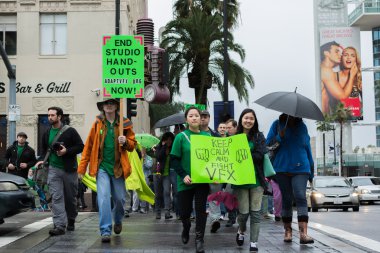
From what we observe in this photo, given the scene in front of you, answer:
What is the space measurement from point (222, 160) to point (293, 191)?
4.01ft

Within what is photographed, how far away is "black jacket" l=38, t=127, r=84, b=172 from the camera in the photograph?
34.1 ft

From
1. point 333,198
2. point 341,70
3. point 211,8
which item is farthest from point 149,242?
point 341,70

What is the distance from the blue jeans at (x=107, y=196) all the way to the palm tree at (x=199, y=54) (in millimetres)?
21198

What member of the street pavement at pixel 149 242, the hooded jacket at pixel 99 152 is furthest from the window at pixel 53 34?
the hooded jacket at pixel 99 152

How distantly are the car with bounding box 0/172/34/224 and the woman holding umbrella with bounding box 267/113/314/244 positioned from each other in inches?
153

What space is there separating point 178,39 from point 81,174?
22.2 meters

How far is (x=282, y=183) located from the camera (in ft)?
30.2

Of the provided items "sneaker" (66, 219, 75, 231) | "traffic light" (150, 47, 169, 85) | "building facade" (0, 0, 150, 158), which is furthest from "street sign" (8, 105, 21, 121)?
"building facade" (0, 0, 150, 158)

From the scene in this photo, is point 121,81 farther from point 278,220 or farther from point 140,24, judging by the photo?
point 140,24

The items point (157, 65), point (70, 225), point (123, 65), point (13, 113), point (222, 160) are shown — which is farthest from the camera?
point (157, 65)

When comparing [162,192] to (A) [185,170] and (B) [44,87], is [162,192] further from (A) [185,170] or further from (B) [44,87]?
(B) [44,87]

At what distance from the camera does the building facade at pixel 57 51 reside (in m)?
29.7

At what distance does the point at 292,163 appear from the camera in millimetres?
9055

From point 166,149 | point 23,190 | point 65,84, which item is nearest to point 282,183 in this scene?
point 23,190
